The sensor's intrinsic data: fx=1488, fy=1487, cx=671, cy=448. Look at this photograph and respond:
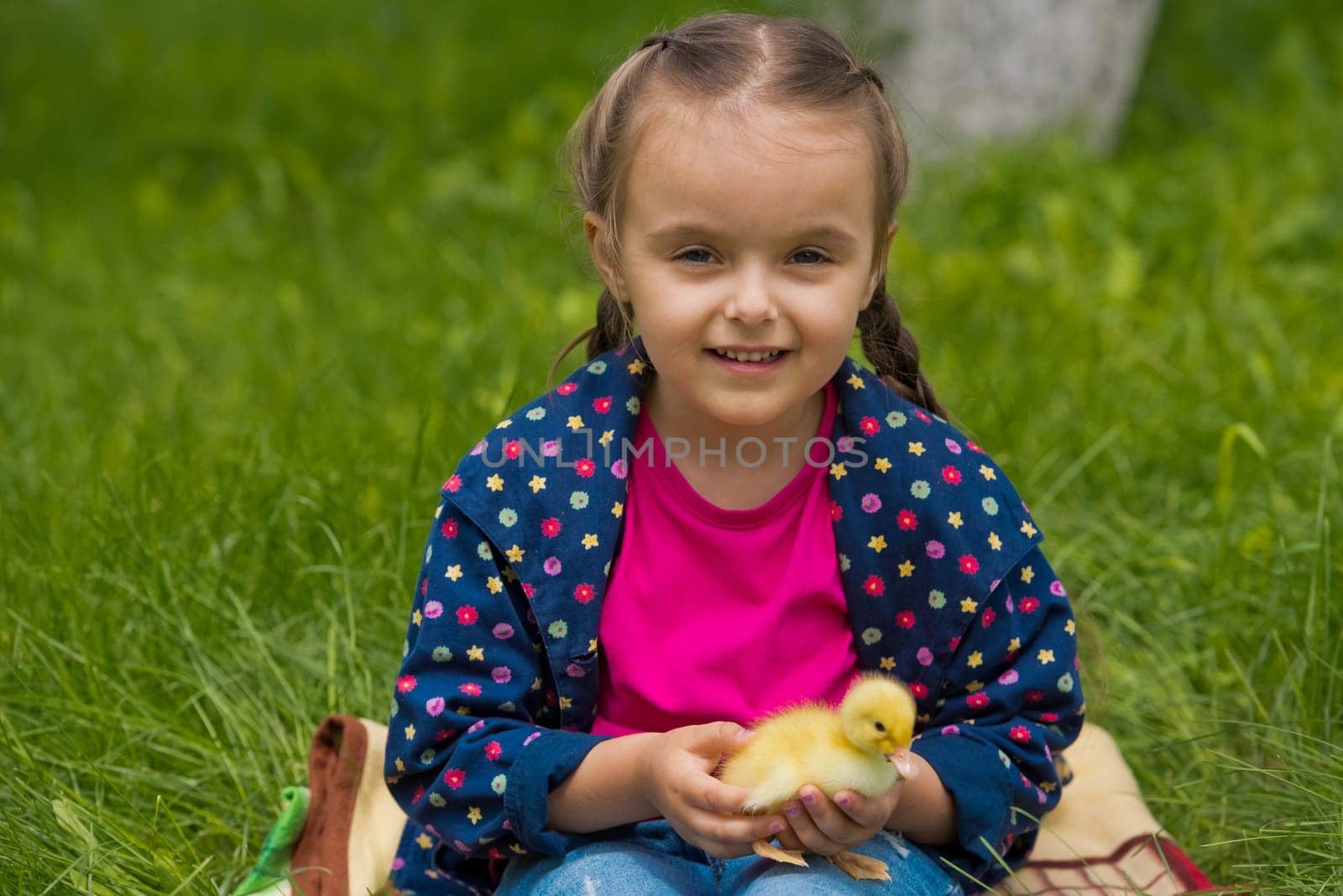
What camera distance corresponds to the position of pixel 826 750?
179cm

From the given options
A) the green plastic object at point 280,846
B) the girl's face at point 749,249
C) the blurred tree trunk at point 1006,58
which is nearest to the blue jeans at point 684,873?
the green plastic object at point 280,846

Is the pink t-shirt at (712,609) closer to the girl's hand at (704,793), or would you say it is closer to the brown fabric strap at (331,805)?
the girl's hand at (704,793)

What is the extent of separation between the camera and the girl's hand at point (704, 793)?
182 centimetres

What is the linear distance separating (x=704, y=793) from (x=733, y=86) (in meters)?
0.91

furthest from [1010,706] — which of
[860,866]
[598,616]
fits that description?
[598,616]

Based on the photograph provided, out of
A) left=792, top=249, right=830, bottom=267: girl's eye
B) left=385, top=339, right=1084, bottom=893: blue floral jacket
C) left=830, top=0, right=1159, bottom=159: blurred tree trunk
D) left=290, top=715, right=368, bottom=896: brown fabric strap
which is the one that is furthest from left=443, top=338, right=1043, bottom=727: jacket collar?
left=830, top=0, right=1159, bottom=159: blurred tree trunk

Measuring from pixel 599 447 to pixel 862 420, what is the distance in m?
0.39

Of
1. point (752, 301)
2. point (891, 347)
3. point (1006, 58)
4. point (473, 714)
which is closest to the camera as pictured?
point (752, 301)

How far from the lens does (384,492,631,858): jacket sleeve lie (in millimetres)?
1998

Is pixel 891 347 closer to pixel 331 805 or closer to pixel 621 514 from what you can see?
pixel 621 514

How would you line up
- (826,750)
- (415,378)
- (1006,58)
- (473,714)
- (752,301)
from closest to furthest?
1. (826,750)
2. (752,301)
3. (473,714)
4. (415,378)
5. (1006,58)

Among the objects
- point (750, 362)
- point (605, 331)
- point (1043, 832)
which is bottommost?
point (1043, 832)

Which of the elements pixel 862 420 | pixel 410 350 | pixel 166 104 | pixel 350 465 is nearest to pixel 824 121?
pixel 862 420

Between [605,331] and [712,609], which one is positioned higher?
[605,331]
